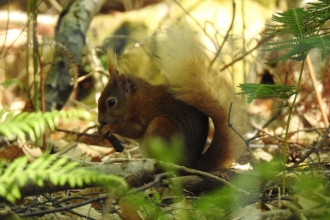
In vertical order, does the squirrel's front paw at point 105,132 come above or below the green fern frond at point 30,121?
below

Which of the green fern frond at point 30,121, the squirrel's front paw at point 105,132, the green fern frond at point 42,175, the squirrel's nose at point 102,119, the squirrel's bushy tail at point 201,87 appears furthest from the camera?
the squirrel's nose at point 102,119

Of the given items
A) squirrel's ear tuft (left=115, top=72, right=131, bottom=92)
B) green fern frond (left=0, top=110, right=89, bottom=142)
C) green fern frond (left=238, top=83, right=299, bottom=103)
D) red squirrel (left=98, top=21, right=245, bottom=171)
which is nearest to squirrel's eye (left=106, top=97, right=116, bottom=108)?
red squirrel (left=98, top=21, right=245, bottom=171)

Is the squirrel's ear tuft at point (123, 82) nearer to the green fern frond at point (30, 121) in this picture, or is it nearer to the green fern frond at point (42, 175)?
the green fern frond at point (30, 121)

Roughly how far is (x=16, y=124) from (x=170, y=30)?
164 centimetres

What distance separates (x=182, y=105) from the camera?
3.54 m

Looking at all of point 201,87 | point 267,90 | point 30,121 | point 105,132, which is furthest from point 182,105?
point 30,121

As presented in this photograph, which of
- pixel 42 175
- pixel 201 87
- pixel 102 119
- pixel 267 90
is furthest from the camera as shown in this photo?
pixel 102 119

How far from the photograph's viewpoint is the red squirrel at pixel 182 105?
313cm

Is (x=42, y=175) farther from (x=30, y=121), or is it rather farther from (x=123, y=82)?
(x=123, y=82)

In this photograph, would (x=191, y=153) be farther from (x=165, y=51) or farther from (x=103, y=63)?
(x=103, y=63)

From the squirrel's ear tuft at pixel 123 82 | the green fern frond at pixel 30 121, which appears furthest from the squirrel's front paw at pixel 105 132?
the green fern frond at pixel 30 121

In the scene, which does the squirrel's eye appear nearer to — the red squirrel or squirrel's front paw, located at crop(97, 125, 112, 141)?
the red squirrel

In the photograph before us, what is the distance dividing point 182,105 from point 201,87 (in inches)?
16.0

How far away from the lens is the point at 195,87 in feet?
10.4
